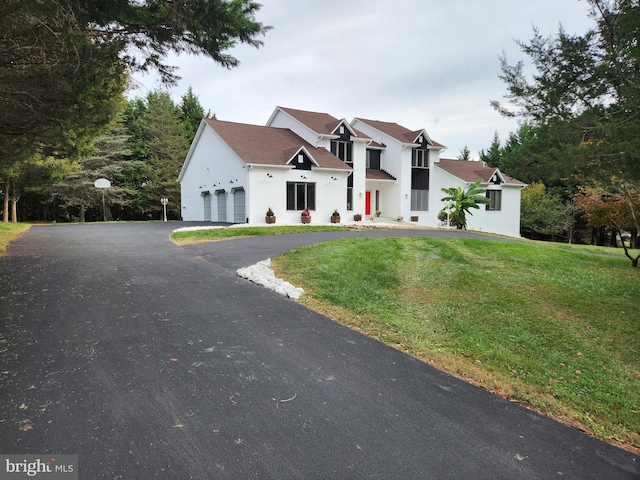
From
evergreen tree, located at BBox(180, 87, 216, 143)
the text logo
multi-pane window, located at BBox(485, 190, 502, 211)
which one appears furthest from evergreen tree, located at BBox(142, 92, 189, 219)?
the text logo

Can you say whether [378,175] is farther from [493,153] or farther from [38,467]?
[493,153]

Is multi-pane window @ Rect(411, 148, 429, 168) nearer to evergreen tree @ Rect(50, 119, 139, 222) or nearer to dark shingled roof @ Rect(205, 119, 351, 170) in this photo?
dark shingled roof @ Rect(205, 119, 351, 170)

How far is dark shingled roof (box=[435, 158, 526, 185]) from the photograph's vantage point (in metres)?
28.4

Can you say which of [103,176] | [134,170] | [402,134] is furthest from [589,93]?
[134,170]

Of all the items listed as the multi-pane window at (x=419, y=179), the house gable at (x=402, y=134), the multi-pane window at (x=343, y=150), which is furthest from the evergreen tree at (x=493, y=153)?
the multi-pane window at (x=343, y=150)

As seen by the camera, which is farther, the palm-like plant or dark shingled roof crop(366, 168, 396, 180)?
dark shingled roof crop(366, 168, 396, 180)

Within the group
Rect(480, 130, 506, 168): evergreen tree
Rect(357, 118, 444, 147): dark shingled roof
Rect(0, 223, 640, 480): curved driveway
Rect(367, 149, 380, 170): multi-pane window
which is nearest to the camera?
Rect(0, 223, 640, 480): curved driveway

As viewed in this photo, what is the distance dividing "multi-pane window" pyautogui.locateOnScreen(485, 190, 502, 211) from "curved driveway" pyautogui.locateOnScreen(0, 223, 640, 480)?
1071 inches

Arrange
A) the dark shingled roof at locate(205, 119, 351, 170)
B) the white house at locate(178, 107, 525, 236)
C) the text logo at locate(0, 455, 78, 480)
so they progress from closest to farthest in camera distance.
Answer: the text logo at locate(0, 455, 78, 480)
the dark shingled roof at locate(205, 119, 351, 170)
the white house at locate(178, 107, 525, 236)

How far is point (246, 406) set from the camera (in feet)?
9.96

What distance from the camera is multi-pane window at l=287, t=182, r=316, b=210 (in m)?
22.2

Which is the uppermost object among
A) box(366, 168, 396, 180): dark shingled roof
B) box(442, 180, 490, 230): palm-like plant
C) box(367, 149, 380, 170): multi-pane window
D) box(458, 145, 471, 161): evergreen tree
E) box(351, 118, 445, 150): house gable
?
box(458, 145, 471, 161): evergreen tree

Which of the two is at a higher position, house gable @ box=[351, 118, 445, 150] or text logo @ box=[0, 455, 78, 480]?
house gable @ box=[351, 118, 445, 150]

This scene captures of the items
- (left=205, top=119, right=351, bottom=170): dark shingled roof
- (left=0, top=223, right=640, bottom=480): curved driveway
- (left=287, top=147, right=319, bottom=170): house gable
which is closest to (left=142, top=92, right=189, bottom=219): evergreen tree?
(left=205, top=119, right=351, bottom=170): dark shingled roof
